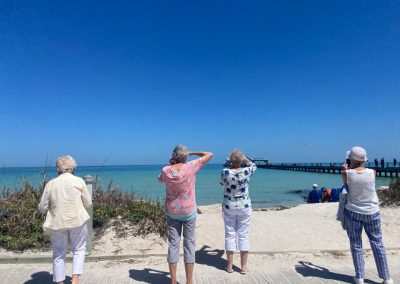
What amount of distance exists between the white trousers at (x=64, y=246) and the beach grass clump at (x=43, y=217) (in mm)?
1939

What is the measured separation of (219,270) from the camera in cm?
466

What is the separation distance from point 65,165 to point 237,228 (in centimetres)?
256

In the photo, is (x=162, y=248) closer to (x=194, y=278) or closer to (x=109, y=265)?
(x=109, y=265)

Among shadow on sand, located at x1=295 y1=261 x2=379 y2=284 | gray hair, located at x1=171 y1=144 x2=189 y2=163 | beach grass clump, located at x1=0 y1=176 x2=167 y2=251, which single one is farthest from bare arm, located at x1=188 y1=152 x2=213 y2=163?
beach grass clump, located at x1=0 y1=176 x2=167 y2=251

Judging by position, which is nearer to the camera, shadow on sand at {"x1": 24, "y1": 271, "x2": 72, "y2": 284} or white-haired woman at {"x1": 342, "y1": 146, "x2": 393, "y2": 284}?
white-haired woman at {"x1": 342, "y1": 146, "x2": 393, "y2": 284}

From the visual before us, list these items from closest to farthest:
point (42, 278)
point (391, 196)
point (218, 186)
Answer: point (42, 278) → point (391, 196) → point (218, 186)

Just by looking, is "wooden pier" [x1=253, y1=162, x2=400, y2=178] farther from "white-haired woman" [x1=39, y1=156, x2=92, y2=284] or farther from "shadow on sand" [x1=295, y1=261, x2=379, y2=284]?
"white-haired woman" [x1=39, y1=156, x2=92, y2=284]

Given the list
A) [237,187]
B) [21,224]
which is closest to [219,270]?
[237,187]

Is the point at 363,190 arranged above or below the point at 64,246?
above

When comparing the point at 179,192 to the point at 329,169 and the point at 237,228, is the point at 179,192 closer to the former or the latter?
the point at 237,228

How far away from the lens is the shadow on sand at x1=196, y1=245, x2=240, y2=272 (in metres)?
4.91

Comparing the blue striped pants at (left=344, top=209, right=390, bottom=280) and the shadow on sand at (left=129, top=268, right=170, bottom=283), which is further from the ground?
the blue striped pants at (left=344, top=209, right=390, bottom=280)

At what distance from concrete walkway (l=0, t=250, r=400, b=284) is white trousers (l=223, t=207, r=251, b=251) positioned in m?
0.40

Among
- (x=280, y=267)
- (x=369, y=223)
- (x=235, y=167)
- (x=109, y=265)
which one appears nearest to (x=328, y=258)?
(x=280, y=267)
